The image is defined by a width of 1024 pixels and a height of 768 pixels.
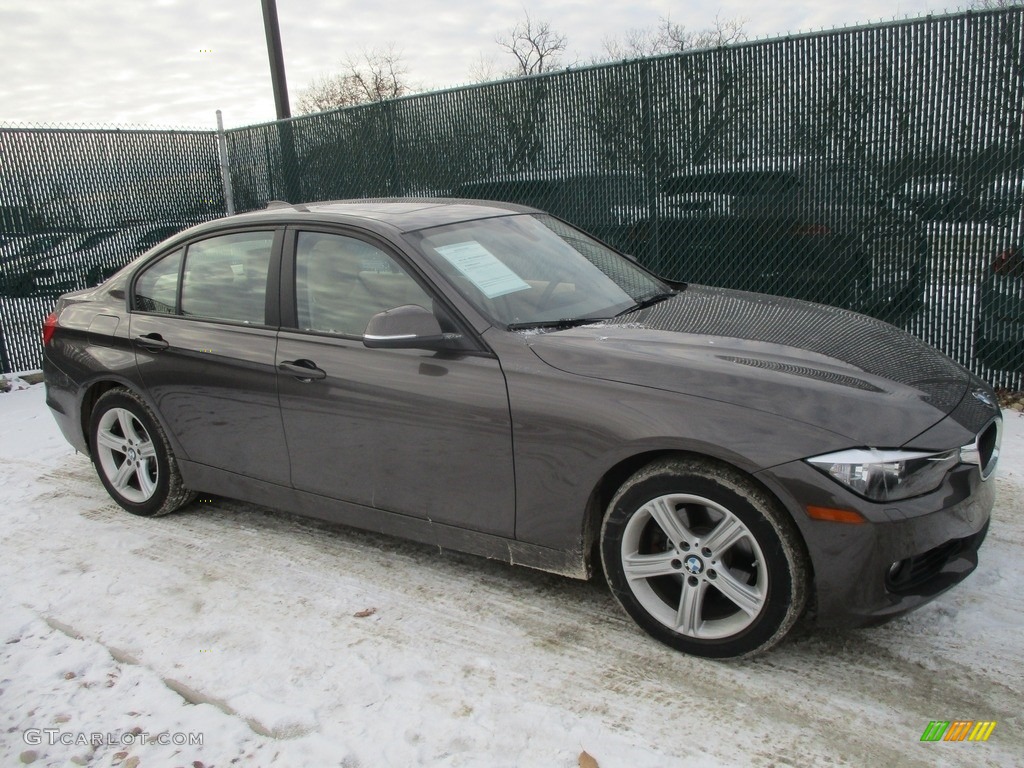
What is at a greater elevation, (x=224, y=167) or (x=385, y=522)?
(x=224, y=167)

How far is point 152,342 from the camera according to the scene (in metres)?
4.36

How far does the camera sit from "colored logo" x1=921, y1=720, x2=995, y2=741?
258cm

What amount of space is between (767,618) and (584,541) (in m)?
0.72

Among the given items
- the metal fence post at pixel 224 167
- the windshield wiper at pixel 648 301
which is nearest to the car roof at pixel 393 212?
the windshield wiper at pixel 648 301

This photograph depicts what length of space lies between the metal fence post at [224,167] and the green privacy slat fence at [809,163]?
3579 millimetres

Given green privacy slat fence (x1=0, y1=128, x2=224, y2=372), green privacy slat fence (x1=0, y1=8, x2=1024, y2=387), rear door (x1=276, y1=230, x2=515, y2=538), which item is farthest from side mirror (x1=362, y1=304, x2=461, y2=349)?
green privacy slat fence (x1=0, y1=128, x2=224, y2=372)

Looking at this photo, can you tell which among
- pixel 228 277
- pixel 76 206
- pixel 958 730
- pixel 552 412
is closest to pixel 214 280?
pixel 228 277

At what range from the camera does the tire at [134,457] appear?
14.8 feet

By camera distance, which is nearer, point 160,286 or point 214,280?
point 214,280

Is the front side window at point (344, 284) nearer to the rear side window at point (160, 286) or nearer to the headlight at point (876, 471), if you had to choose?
the rear side window at point (160, 286)

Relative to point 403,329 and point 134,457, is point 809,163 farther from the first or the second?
point 134,457

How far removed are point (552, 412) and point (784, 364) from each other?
85 centimetres

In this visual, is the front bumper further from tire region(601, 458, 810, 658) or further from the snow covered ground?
the snow covered ground

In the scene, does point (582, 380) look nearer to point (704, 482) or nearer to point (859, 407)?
point (704, 482)
